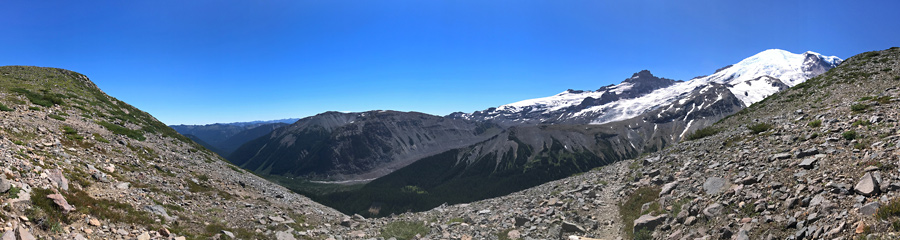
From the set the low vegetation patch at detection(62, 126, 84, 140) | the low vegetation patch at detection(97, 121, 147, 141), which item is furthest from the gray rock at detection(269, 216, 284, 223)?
the low vegetation patch at detection(97, 121, 147, 141)

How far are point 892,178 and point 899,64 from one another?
166ft

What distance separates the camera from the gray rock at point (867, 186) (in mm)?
13062

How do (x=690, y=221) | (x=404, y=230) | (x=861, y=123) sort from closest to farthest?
(x=690, y=221) → (x=861, y=123) → (x=404, y=230)

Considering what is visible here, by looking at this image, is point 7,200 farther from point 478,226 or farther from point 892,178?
point 892,178

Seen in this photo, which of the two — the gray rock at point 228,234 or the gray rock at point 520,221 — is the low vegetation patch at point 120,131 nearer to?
the gray rock at point 228,234

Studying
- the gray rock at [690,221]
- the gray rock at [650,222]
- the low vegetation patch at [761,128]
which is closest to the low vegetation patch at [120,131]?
the gray rock at [650,222]

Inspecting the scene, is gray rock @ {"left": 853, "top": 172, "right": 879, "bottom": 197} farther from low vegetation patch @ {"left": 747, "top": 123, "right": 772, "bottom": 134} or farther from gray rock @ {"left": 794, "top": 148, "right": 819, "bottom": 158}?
low vegetation patch @ {"left": 747, "top": 123, "right": 772, "bottom": 134}

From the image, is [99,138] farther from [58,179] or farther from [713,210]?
[713,210]

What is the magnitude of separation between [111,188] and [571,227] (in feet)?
106

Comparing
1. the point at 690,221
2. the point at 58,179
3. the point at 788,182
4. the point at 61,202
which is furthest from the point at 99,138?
the point at 788,182

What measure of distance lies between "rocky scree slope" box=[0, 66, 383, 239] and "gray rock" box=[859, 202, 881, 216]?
29321mm

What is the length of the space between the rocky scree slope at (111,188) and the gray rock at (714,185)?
28733mm

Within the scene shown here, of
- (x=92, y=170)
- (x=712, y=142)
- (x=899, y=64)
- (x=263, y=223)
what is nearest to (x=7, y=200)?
(x=92, y=170)

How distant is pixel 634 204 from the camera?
26.8 metres
